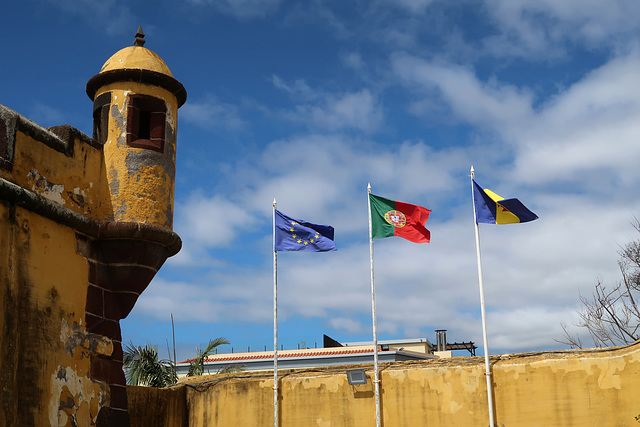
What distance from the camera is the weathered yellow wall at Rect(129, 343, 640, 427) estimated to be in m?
12.9

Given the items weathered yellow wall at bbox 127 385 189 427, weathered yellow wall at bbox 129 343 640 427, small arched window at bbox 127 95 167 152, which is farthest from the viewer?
weathered yellow wall at bbox 127 385 189 427

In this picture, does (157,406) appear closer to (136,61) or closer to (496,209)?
(136,61)

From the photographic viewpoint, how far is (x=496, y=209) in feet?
49.7

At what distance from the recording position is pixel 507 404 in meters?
13.6

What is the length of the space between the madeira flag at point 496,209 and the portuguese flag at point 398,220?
110 centimetres

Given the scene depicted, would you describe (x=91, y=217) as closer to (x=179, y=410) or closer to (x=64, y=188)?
(x=64, y=188)

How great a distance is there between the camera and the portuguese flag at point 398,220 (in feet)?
50.9

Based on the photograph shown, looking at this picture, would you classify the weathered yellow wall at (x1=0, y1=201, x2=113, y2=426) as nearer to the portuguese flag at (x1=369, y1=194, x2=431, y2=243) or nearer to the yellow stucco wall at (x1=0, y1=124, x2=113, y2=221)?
the yellow stucco wall at (x1=0, y1=124, x2=113, y2=221)

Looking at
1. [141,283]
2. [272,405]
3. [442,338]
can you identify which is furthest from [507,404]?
[442,338]

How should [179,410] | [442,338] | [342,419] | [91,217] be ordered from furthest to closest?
[442,338] < [179,410] < [342,419] < [91,217]

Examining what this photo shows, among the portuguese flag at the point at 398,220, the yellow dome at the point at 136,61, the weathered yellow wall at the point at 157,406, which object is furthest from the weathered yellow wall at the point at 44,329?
the portuguese flag at the point at 398,220

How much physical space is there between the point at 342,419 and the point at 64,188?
24.0ft

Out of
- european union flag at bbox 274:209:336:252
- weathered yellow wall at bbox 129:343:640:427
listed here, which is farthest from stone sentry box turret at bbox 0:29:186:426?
weathered yellow wall at bbox 129:343:640:427

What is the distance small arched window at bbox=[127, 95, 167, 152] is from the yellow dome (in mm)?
606
